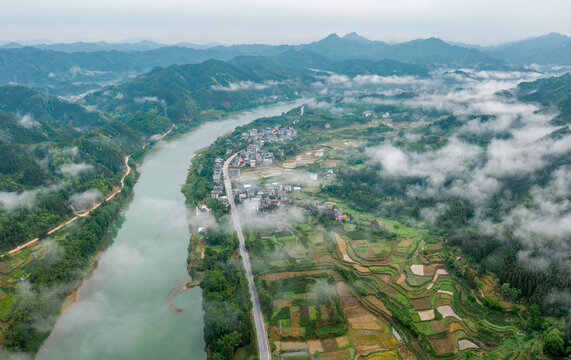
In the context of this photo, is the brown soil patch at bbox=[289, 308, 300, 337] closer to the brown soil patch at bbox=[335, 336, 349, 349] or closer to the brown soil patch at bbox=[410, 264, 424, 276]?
the brown soil patch at bbox=[335, 336, 349, 349]

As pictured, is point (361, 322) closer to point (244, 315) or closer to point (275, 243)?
point (244, 315)

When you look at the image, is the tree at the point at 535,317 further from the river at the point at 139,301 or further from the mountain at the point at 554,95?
the mountain at the point at 554,95

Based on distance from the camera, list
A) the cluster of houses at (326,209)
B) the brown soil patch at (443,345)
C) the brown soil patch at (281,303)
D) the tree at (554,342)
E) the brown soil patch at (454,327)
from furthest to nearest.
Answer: the cluster of houses at (326,209) → the brown soil patch at (281,303) → the brown soil patch at (454,327) → the brown soil patch at (443,345) → the tree at (554,342)

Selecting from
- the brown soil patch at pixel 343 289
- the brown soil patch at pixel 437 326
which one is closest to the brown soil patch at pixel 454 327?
the brown soil patch at pixel 437 326

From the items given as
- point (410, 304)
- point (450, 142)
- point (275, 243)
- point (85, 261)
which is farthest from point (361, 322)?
point (450, 142)

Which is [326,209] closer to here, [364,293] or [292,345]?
[364,293]

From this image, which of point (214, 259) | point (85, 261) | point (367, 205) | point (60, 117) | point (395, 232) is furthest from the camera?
point (60, 117)
